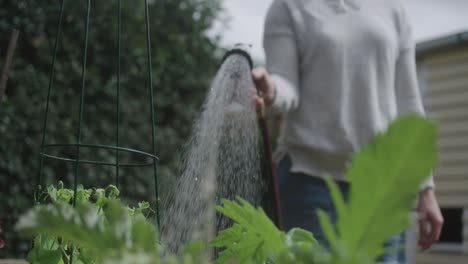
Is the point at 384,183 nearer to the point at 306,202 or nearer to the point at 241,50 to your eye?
the point at 241,50

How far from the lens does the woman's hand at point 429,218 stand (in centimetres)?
198

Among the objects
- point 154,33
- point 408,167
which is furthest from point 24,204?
point 408,167

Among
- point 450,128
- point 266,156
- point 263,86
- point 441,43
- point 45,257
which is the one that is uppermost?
point 441,43

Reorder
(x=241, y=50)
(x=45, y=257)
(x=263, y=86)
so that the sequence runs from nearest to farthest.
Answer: (x=45, y=257) < (x=241, y=50) < (x=263, y=86)

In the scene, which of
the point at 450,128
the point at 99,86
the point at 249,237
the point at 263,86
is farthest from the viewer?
the point at 450,128

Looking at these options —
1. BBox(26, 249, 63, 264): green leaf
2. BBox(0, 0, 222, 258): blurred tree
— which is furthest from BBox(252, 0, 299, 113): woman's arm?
BBox(0, 0, 222, 258): blurred tree

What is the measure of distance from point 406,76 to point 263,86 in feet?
2.13

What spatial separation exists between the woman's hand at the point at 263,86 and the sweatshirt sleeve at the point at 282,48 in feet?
0.53

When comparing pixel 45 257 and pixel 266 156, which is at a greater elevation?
pixel 266 156

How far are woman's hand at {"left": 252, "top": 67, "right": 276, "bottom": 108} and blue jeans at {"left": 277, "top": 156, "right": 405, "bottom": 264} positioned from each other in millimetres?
322

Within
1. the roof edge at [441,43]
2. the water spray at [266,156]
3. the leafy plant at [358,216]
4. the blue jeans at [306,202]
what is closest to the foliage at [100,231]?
the leafy plant at [358,216]

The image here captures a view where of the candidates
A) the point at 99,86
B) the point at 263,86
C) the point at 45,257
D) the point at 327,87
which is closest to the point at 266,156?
the point at 263,86

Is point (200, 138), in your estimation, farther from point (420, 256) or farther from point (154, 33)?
point (420, 256)

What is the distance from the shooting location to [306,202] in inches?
75.2
